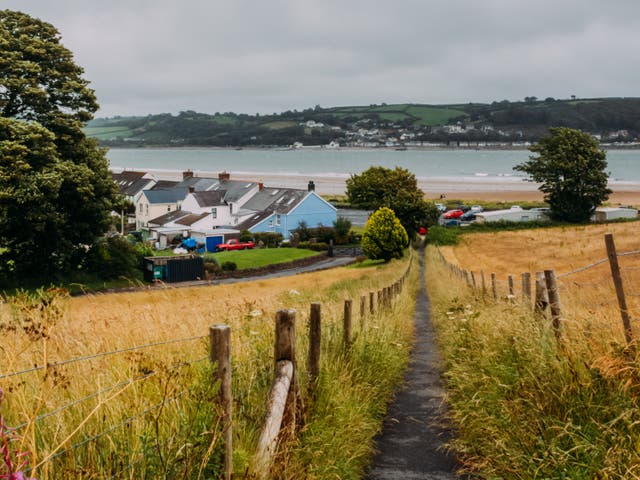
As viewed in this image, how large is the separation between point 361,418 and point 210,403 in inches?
127

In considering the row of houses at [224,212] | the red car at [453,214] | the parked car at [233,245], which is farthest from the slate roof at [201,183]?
the red car at [453,214]

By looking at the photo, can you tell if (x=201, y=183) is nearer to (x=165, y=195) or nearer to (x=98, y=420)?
(x=165, y=195)

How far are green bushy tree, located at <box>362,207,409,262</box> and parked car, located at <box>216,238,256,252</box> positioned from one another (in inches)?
613

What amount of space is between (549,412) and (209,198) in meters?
79.8

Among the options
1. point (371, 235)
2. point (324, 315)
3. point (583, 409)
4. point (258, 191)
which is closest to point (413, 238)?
point (371, 235)

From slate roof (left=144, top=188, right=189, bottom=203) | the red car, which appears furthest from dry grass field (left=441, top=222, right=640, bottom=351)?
slate roof (left=144, top=188, right=189, bottom=203)

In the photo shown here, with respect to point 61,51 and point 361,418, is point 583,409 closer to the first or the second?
point 361,418

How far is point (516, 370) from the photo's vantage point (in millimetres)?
6945

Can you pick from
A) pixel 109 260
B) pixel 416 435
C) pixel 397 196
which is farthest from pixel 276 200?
pixel 416 435

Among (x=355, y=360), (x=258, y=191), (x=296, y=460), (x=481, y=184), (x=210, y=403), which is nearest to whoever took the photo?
(x=210, y=403)

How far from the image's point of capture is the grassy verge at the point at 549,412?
16.8 ft

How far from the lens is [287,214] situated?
78.6 m

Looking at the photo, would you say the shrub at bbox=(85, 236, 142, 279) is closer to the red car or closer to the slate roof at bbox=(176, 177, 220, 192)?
the slate roof at bbox=(176, 177, 220, 192)

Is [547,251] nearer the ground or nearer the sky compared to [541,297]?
nearer the ground
